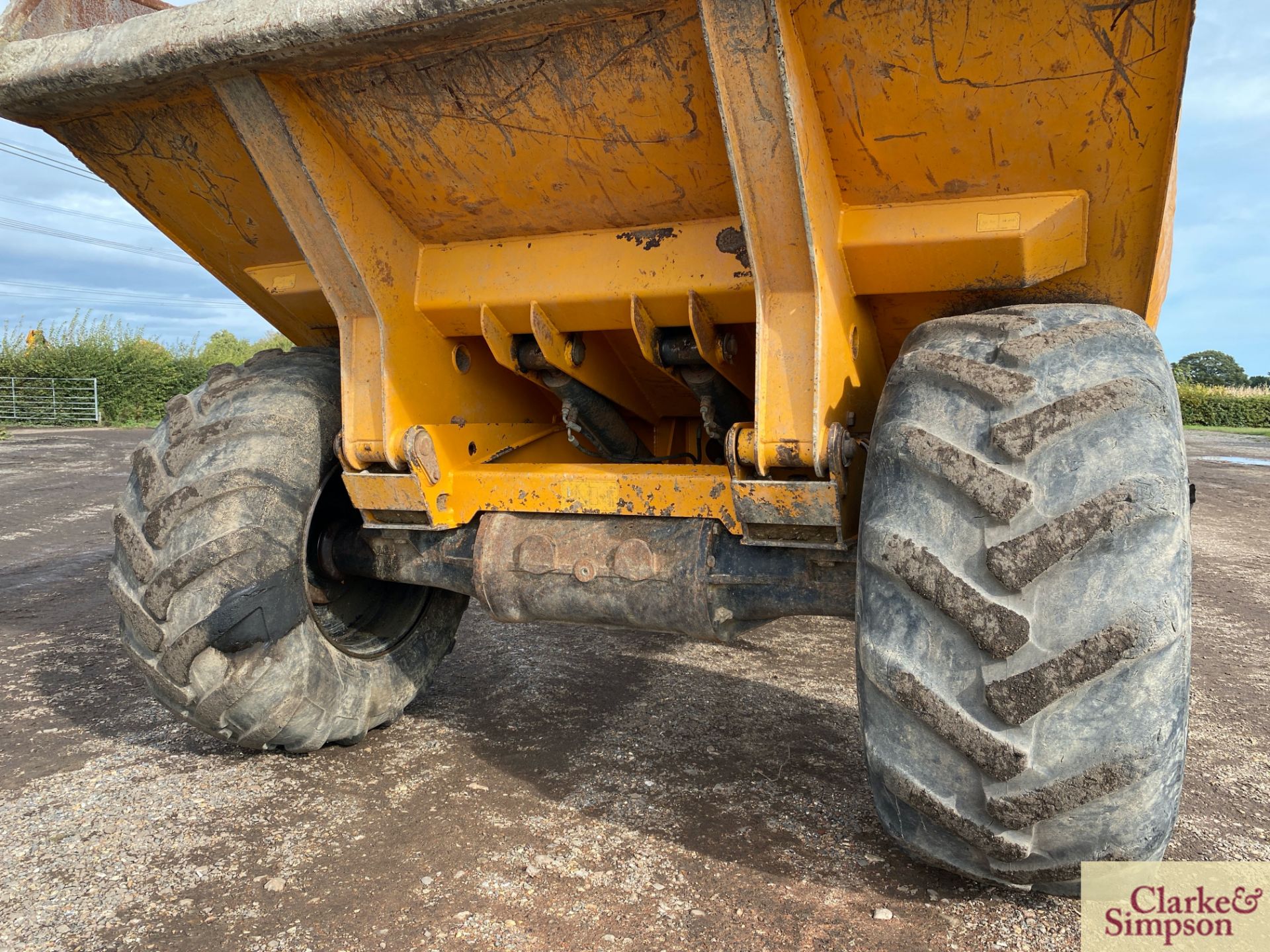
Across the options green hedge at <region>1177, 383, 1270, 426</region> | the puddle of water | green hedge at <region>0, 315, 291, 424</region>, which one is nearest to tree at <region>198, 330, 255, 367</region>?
green hedge at <region>0, 315, 291, 424</region>

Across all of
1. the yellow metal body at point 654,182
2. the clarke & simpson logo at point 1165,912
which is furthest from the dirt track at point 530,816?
the yellow metal body at point 654,182

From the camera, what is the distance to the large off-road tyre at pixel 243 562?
97.9 inches

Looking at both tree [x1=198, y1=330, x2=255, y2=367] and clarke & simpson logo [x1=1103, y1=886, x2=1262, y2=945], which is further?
tree [x1=198, y1=330, x2=255, y2=367]

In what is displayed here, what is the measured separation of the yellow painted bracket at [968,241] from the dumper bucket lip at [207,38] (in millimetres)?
843

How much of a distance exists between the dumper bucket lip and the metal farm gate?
2920 cm

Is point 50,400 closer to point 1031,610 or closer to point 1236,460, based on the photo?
point 1236,460

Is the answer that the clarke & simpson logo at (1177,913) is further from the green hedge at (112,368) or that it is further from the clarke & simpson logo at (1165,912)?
the green hedge at (112,368)

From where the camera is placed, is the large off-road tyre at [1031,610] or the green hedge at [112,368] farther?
the green hedge at [112,368]

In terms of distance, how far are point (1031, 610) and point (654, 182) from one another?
4.63 feet

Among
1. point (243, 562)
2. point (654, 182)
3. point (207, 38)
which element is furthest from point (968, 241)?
point (243, 562)

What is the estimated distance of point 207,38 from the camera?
6.72 feet

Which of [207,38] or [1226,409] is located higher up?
[207,38]

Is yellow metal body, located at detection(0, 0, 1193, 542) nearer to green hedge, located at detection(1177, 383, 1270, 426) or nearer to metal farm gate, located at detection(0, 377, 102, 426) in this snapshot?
metal farm gate, located at detection(0, 377, 102, 426)

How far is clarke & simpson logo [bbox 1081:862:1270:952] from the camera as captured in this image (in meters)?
1.75
